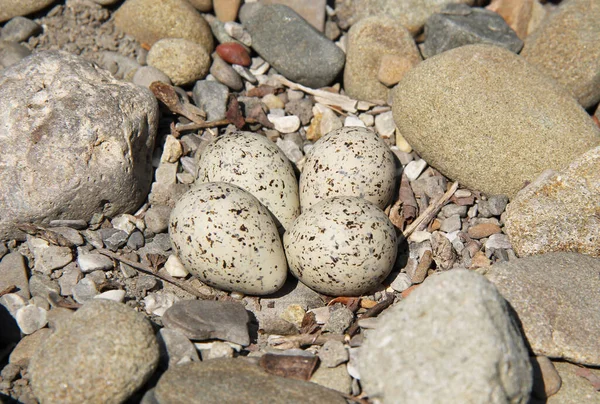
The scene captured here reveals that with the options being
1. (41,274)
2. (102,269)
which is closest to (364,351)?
(102,269)

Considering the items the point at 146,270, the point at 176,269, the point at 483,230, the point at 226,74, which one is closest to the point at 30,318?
the point at 146,270

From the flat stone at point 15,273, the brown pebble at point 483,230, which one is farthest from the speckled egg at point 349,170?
the flat stone at point 15,273

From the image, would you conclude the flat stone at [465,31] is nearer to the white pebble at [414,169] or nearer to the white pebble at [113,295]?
the white pebble at [414,169]

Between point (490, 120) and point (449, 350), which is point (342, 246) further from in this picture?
point (490, 120)

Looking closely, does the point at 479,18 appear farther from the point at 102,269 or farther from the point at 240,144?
the point at 102,269

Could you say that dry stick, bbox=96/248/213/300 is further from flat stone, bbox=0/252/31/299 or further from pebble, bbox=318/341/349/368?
pebble, bbox=318/341/349/368
